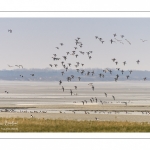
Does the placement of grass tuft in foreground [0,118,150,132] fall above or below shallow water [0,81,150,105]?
below

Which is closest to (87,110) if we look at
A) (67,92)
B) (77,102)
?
(77,102)

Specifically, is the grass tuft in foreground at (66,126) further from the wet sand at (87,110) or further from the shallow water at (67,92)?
the shallow water at (67,92)

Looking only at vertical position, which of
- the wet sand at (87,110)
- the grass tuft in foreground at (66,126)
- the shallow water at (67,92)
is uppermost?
the shallow water at (67,92)

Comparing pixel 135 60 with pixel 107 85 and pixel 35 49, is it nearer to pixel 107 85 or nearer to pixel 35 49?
pixel 107 85

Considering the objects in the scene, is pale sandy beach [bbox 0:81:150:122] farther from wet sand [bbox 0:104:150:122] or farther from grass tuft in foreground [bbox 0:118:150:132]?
grass tuft in foreground [bbox 0:118:150:132]

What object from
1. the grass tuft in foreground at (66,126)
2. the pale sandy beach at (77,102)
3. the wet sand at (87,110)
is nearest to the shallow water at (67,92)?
the pale sandy beach at (77,102)

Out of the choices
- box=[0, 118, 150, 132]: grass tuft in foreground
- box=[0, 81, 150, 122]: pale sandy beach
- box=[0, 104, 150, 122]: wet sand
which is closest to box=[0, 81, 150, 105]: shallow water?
box=[0, 81, 150, 122]: pale sandy beach

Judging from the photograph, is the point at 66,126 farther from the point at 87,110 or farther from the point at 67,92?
the point at 67,92
